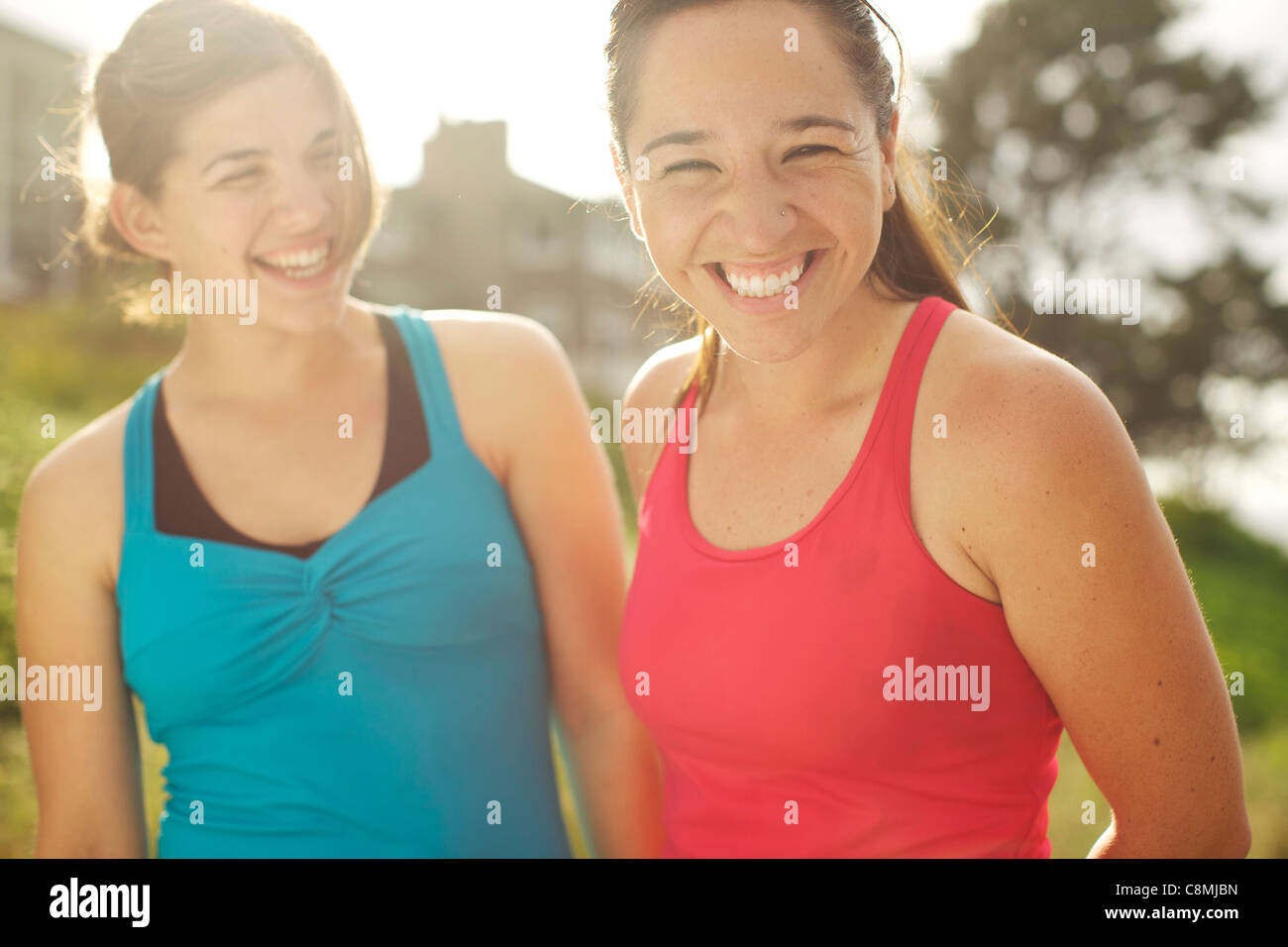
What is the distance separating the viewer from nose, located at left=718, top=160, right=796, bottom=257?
1583 millimetres

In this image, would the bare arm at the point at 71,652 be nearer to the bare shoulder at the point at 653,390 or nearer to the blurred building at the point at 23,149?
the bare shoulder at the point at 653,390

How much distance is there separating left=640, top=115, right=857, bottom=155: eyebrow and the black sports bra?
0.84 meters

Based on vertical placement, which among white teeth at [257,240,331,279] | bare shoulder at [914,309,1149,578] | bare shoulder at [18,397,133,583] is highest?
white teeth at [257,240,331,279]

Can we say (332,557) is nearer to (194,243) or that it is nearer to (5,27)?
(194,243)

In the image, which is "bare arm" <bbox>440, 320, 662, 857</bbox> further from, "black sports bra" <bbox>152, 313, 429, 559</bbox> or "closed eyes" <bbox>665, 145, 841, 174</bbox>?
"closed eyes" <bbox>665, 145, 841, 174</bbox>

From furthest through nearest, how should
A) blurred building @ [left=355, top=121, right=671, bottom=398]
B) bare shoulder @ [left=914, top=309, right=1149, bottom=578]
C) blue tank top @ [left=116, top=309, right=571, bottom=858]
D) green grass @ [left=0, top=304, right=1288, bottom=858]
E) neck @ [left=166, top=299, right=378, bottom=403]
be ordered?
blurred building @ [left=355, top=121, right=671, bottom=398] < green grass @ [left=0, top=304, right=1288, bottom=858] < neck @ [left=166, top=299, right=378, bottom=403] < blue tank top @ [left=116, top=309, right=571, bottom=858] < bare shoulder @ [left=914, top=309, right=1149, bottom=578]

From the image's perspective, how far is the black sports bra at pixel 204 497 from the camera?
2.10 meters

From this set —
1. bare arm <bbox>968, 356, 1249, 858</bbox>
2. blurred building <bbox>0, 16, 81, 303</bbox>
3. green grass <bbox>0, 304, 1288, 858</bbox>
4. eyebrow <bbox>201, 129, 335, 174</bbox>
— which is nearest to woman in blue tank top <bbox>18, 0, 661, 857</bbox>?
eyebrow <bbox>201, 129, 335, 174</bbox>

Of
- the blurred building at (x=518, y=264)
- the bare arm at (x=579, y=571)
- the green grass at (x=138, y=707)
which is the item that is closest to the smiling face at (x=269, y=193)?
the bare arm at (x=579, y=571)

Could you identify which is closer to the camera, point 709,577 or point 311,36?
point 709,577

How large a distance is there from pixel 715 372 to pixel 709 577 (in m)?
0.50

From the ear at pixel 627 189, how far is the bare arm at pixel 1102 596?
0.68 meters

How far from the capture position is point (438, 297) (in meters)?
22.1
